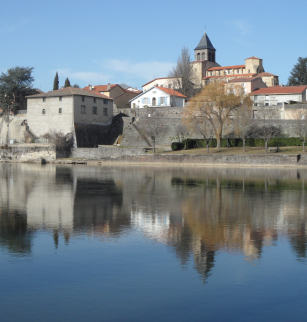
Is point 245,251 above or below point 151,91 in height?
below

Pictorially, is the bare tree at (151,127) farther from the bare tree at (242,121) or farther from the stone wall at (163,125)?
the bare tree at (242,121)

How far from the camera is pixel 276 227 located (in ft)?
43.6

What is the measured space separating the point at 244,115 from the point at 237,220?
115ft

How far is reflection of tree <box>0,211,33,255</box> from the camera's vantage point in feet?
35.0

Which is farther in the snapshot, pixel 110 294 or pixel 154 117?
pixel 154 117

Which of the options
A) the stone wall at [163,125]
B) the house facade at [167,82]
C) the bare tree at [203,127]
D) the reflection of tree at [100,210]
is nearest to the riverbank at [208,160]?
the bare tree at [203,127]

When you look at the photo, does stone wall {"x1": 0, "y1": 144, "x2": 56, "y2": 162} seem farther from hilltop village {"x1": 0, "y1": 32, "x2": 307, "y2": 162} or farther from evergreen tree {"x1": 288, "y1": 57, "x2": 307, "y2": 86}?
evergreen tree {"x1": 288, "y1": 57, "x2": 307, "y2": 86}

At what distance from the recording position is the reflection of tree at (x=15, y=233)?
35.0ft

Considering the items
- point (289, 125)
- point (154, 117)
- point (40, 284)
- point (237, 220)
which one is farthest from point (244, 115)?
point (40, 284)

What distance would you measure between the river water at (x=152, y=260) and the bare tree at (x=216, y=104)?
32025 mm

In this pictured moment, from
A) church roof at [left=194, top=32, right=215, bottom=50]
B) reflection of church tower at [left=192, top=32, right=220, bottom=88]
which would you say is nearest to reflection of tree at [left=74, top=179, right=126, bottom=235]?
reflection of church tower at [left=192, top=32, right=220, bottom=88]

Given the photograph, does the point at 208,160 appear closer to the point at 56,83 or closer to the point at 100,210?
the point at 100,210

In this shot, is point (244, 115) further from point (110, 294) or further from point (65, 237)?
point (110, 294)

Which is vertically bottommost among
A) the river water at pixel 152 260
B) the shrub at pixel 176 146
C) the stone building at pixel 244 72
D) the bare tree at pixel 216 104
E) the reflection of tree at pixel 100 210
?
the river water at pixel 152 260
